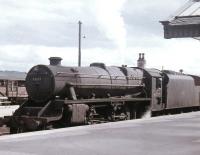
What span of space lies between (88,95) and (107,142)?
8.55 meters

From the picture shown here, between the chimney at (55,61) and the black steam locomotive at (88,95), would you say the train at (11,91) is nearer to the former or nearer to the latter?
the black steam locomotive at (88,95)

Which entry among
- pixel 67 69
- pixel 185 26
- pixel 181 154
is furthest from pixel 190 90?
pixel 185 26

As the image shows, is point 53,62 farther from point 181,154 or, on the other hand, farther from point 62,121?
point 181,154

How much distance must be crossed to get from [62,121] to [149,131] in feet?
15.5

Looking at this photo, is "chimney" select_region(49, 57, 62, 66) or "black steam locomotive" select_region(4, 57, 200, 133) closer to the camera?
"black steam locomotive" select_region(4, 57, 200, 133)

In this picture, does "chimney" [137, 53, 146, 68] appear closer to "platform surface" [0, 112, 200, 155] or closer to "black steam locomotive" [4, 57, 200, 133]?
"black steam locomotive" [4, 57, 200, 133]

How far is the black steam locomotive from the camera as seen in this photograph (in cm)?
1802

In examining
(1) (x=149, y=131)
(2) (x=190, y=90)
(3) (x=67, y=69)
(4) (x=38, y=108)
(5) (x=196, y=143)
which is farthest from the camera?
(2) (x=190, y=90)

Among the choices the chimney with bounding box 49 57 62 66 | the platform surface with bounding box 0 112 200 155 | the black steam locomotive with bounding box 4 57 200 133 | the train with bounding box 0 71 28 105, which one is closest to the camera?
the platform surface with bounding box 0 112 200 155

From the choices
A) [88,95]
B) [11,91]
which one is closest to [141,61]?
[11,91]

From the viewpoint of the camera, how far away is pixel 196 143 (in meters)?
11.9

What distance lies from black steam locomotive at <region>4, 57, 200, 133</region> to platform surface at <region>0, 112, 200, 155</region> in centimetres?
288

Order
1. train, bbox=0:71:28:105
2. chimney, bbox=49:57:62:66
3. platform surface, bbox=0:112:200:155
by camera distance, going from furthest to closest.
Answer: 1. train, bbox=0:71:28:105
2. chimney, bbox=49:57:62:66
3. platform surface, bbox=0:112:200:155

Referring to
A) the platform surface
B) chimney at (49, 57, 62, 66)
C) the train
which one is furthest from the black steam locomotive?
the train
